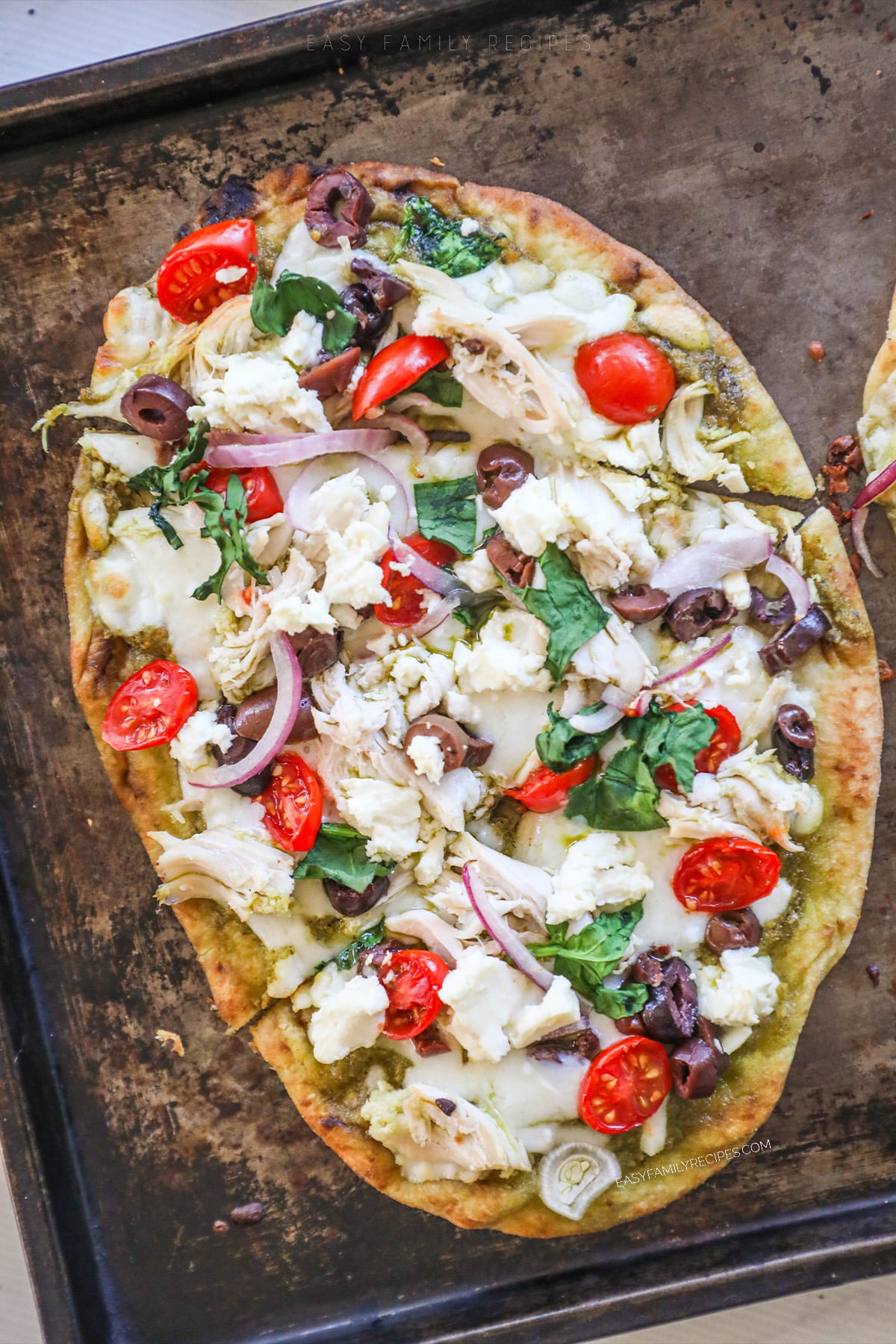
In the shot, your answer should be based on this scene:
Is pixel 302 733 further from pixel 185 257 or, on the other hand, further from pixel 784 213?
pixel 784 213

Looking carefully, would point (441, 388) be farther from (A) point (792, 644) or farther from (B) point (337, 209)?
(A) point (792, 644)

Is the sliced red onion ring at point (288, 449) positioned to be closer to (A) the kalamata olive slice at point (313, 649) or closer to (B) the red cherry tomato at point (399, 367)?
(B) the red cherry tomato at point (399, 367)

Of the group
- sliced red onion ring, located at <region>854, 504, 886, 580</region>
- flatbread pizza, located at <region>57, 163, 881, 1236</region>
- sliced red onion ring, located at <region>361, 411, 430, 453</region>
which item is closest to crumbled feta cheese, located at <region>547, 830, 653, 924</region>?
flatbread pizza, located at <region>57, 163, 881, 1236</region>

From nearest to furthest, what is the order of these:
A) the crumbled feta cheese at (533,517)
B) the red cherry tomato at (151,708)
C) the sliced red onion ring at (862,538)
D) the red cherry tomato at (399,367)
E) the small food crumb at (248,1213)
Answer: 1. the crumbled feta cheese at (533,517)
2. the red cherry tomato at (399,367)
3. the red cherry tomato at (151,708)
4. the sliced red onion ring at (862,538)
5. the small food crumb at (248,1213)

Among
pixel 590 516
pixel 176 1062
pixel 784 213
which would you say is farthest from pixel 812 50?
pixel 176 1062

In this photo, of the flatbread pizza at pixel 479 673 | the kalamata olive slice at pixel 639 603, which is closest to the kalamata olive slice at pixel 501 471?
the flatbread pizza at pixel 479 673

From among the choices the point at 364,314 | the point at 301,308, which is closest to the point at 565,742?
the point at 364,314
